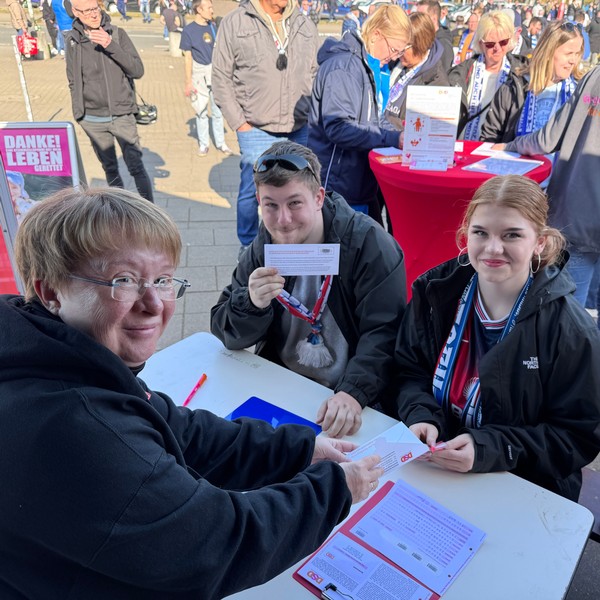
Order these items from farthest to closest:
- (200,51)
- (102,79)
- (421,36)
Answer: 1. (200,51)
2. (102,79)
3. (421,36)

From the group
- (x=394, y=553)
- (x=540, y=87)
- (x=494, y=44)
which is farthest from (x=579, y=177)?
(x=394, y=553)

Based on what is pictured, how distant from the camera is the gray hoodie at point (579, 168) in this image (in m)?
3.08

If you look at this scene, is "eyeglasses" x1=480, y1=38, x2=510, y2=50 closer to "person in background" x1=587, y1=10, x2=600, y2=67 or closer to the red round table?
the red round table

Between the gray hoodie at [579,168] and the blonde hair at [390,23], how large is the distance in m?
1.31

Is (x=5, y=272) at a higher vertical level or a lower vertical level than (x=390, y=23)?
lower

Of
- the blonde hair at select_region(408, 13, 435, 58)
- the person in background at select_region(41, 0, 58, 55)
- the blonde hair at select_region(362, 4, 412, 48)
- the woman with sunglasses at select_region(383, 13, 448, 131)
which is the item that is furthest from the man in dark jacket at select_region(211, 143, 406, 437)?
the person in background at select_region(41, 0, 58, 55)

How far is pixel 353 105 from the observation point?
3879 millimetres

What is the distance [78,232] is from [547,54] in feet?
12.8

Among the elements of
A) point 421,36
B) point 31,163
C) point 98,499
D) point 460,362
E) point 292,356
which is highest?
point 421,36

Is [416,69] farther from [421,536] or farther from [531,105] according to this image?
[421,536]

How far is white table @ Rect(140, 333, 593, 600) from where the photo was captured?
1.30 meters

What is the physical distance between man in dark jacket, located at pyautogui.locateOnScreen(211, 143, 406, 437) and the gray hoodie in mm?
1439

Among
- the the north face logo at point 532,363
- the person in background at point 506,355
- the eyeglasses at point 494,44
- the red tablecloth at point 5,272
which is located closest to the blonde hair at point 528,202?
the person in background at point 506,355

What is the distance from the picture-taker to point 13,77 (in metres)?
→ 12.9
